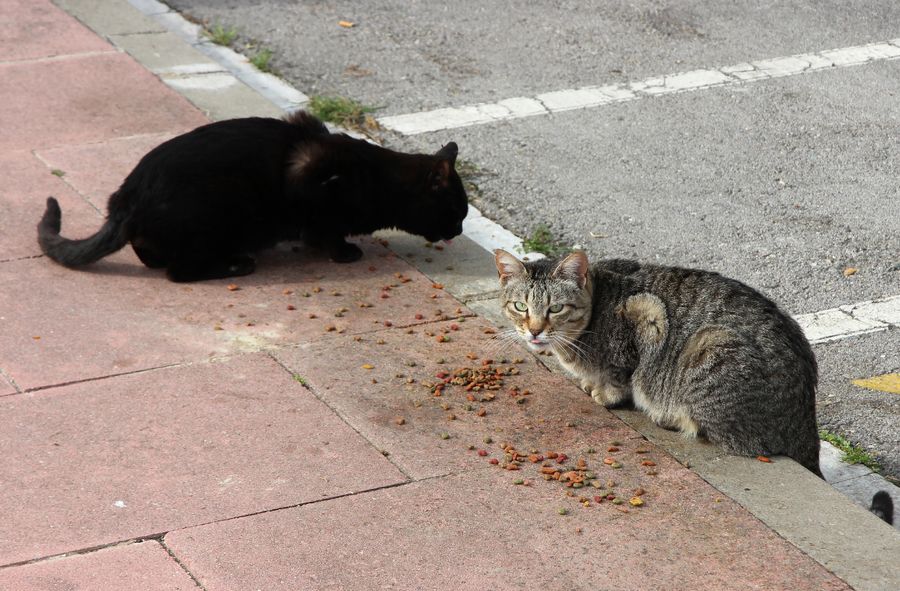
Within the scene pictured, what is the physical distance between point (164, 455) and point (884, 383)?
10.7 feet

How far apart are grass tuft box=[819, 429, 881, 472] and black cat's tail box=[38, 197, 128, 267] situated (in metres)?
3.65

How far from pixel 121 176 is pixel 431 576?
435cm

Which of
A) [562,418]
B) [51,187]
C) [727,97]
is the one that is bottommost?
[51,187]

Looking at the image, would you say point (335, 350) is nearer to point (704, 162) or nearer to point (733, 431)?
point (733, 431)

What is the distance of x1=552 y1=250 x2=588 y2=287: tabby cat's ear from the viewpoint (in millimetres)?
4922

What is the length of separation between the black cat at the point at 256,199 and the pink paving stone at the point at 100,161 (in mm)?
934

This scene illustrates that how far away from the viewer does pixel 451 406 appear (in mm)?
5012

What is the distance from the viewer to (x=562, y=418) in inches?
Answer: 195

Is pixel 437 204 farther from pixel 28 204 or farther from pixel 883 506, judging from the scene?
pixel 883 506

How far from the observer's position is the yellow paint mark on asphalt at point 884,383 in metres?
5.25

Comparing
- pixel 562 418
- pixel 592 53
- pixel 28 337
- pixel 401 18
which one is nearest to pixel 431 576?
pixel 562 418

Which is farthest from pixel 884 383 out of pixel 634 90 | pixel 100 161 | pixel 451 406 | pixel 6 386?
pixel 100 161

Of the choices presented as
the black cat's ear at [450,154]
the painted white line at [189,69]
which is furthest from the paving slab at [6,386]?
the painted white line at [189,69]

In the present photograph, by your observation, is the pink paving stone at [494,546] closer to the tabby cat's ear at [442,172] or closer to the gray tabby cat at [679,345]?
the gray tabby cat at [679,345]
